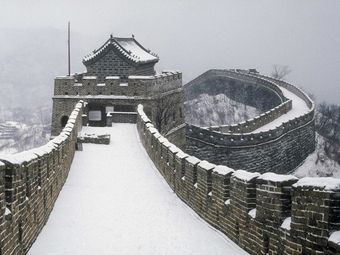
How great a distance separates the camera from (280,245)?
6809 millimetres

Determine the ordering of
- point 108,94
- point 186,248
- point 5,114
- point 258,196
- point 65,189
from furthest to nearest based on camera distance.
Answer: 1. point 5,114
2. point 108,94
3. point 65,189
4. point 186,248
5. point 258,196

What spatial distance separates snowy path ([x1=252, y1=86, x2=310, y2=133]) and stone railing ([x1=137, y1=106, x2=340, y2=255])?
27.6m

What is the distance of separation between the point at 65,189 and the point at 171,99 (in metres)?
19.9

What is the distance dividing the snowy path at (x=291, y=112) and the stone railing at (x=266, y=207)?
27640 millimetres

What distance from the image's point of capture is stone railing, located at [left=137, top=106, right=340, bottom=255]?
227 inches

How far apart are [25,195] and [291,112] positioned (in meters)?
37.5

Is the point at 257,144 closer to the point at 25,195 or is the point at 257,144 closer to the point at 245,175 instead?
the point at 245,175

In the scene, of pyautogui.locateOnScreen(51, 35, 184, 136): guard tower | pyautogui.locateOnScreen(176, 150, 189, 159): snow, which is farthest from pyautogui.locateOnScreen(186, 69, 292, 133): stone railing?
pyautogui.locateOnScreen(176, 150, 189, 159): snow

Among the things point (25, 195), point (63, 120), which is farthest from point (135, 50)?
point (25, 195)

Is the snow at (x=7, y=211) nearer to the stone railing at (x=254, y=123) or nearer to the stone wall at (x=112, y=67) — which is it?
the stone wall at (x=112, y=67)

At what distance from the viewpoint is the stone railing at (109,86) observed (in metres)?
29.3

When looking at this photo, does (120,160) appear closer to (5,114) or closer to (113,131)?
(113,131)

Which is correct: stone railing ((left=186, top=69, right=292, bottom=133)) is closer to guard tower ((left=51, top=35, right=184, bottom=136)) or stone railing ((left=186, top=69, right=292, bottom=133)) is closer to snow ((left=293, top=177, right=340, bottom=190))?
guard tower ((left=51, top=35, right=184, bottom=136))

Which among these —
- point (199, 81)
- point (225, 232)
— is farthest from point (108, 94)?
point (199, 81)
